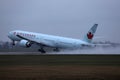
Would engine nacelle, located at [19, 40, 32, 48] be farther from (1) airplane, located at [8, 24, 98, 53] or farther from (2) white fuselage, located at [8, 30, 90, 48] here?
(2) white fuselage, located at [8, 30, 90, 48]

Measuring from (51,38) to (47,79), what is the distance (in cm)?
7655

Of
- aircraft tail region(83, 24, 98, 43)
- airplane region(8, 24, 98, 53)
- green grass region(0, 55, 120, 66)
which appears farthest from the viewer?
aircraft tail region(83, 24, 98, 43)

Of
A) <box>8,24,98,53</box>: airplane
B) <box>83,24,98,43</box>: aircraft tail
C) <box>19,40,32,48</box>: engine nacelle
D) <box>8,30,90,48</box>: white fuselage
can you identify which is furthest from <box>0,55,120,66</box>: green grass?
<box>83,24,98,43</box>: aircraft tail

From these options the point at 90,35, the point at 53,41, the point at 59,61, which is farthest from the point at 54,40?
the point at 59,61

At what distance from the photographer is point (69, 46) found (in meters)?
95.3

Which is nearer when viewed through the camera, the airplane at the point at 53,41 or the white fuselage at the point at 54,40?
the white fuselage at the point at 54,40

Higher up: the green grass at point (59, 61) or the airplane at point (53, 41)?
the airplane at point (53, 41)

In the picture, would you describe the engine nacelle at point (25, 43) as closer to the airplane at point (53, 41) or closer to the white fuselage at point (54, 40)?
the airplane at point (53, 41)

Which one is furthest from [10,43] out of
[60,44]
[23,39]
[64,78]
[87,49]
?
[64,78]

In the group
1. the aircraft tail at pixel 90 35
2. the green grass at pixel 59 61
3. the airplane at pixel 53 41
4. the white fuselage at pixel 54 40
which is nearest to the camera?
the green grass at pixel 59 61

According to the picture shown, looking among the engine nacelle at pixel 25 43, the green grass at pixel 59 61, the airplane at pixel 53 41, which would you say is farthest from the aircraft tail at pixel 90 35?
the green grass at pixel 59 61

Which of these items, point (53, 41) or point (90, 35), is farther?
point (53, 41)

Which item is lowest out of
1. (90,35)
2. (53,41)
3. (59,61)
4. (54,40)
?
(59,61)

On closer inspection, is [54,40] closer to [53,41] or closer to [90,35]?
[53,41]
